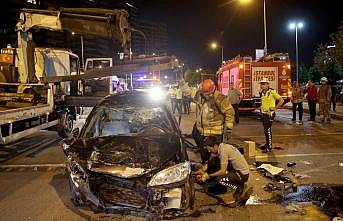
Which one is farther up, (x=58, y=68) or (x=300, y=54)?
(x=300, y=54)

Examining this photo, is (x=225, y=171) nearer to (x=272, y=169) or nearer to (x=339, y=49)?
(x=272, y=169)

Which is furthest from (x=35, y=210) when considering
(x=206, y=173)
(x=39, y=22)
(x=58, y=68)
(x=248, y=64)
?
(x=248, y=64)

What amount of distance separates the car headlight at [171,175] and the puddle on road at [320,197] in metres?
1.87

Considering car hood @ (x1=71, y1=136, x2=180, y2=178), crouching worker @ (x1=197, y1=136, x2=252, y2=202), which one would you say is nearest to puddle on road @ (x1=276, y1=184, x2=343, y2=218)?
crouching worker @ (x1=197, y1=136, x2=252, y2=202)

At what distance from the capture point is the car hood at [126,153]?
479 centimetres

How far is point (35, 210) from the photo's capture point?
221 inches

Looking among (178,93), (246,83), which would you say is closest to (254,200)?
(246,83)

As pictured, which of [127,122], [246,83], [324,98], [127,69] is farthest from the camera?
[246,83]

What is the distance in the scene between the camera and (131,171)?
4.71m

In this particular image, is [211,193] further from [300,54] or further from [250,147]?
[300,54]

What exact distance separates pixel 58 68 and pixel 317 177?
929 centimetres

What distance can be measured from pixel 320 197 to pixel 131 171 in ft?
10.3

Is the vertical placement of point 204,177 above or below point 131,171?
below

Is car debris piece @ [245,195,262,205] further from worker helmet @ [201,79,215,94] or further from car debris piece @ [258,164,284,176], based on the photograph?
worker helmet @ [201,79,215,94]
